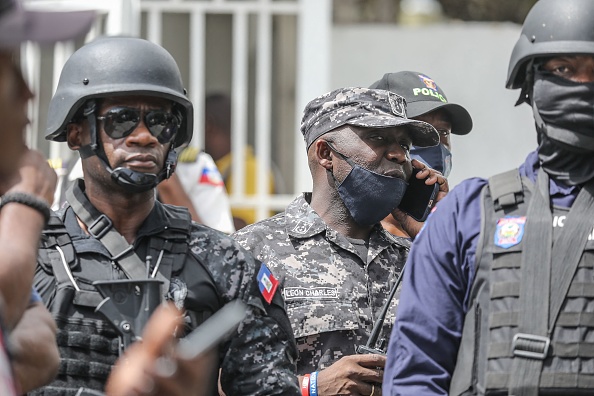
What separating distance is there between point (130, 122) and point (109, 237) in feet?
1.39

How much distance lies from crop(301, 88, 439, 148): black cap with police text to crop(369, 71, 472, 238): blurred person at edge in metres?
0.26

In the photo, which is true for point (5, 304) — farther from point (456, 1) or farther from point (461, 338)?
point (456, 1)

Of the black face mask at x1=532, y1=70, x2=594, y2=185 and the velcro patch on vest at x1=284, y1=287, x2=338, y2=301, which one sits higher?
the black face mask at x1=532, y1=70, x2=594, y2=185

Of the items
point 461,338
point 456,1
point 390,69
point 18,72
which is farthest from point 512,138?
point 18,72

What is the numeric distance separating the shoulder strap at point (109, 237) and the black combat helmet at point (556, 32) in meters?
1.41

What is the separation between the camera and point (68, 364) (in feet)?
13.9

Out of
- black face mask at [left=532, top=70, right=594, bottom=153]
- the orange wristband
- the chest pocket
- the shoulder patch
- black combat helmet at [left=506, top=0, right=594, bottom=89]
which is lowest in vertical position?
the shoulder patch

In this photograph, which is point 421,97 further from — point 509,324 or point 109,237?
point 509,324

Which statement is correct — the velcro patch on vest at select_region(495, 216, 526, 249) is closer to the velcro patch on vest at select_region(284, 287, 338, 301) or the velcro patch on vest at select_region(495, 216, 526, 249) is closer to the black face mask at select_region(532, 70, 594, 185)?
the black face mask at select_region(532, 70, 594, 185)

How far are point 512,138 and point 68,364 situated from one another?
6627mm

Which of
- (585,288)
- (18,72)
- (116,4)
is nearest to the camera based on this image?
(18,72)

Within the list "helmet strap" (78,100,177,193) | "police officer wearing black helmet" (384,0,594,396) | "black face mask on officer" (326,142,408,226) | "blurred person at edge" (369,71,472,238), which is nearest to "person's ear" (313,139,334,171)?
"black face mask on officer" (326,142,408,226)

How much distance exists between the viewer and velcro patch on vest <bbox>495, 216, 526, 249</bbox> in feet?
13.7

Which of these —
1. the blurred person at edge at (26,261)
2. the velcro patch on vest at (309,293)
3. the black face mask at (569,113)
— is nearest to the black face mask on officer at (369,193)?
the velcro patch on vest at (309,293)
